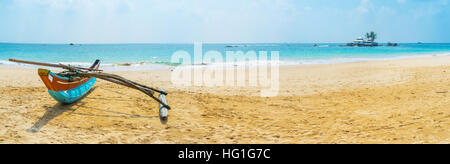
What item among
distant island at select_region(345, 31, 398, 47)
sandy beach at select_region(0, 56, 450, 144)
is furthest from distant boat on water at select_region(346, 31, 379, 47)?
sandy beach at select_region(0, 56, 450, 144)

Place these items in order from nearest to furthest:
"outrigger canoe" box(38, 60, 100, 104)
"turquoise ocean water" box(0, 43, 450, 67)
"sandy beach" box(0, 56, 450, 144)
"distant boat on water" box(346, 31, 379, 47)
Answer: "sandy beach" box(0, 56, 450, 144) < "outrigger canoe" box(38, 60, 100, 104) < "turquoise ocean water" box(0, 43, 450, 67) < "distant boat on water" box(346, 31, 379, 47)

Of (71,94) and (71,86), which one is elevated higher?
(71,86)

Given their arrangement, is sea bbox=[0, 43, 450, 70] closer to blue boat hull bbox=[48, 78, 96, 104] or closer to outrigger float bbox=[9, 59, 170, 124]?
blue boat hull bbox=[48, 78, 96, 104]

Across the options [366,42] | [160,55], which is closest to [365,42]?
[366,42]

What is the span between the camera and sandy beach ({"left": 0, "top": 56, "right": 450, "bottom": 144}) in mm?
4012

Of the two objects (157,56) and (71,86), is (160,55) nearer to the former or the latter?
(157,56)

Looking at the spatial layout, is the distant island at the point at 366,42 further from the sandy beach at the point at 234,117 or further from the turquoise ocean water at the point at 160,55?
the sandy beach at the point at 234,117

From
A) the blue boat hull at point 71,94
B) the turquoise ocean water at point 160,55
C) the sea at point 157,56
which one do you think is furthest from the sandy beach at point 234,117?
the turquoise ocean water at point 160,55

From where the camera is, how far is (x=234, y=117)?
5430 mm

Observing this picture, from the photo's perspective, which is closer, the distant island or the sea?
the sea
